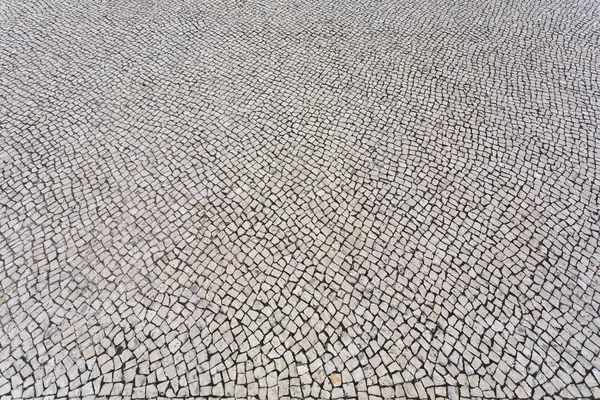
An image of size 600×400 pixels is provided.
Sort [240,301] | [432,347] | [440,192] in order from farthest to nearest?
[440,192], [240,301], [432,347]

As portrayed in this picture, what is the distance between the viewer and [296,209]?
5.19m

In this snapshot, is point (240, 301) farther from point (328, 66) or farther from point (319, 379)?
point (328, 66)

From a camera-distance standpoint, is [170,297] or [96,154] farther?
[96,154]

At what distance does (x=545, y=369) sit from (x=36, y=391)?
185 inches

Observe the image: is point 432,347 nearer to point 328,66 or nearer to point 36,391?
point 36,391

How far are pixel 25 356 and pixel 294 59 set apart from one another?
610 centimetres

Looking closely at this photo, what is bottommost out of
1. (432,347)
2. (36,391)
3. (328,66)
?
(36,391)

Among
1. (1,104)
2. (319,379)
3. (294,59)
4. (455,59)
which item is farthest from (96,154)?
(455,59)

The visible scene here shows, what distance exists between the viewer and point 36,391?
3613 millimetres

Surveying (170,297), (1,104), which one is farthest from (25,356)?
(1,104)

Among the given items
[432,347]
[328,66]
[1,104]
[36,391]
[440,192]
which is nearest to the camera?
[36,391]

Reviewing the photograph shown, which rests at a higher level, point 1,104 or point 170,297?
point 1,104

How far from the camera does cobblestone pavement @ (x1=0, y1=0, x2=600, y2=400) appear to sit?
3.86 meters

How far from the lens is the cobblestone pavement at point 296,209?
386 cm
